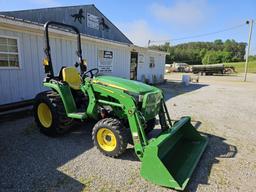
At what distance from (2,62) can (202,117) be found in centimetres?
602

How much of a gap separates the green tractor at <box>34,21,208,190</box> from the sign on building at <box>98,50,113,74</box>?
561cm

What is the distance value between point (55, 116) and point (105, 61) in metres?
6.78

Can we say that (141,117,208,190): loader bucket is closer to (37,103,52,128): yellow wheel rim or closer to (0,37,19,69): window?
(37,103,52,128): yellow wheel rim

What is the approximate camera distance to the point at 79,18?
39.9ft

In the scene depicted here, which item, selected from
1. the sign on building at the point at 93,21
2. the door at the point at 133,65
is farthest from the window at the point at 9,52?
the door at the point at 133,65

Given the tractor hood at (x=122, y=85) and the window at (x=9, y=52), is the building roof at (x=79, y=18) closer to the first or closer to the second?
the window at (x=9, y=52)

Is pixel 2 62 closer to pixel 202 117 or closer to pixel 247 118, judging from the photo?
pixel 202 117

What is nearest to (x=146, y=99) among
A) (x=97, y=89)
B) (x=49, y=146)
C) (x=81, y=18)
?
Result: (x=97, y=89)

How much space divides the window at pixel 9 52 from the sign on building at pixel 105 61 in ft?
14.1

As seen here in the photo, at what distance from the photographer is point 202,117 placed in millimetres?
5934

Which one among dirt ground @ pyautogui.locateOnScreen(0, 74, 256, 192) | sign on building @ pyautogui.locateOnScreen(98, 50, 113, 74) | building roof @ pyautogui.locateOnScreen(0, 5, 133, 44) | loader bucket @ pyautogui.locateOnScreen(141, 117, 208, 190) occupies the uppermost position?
building roof @ pyautogui.locateOnScreen(0, 5, 133, 44)

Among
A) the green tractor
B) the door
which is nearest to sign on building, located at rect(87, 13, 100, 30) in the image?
the door

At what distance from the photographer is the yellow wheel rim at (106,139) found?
10.6 ft

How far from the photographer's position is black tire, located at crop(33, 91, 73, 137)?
383 cm
